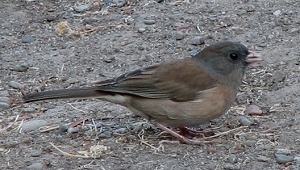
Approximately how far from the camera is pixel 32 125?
21.7ft

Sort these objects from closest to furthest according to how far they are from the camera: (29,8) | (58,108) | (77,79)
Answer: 1. (58,108)
2. (77,79)
3. (29,8)

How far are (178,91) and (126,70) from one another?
148 centimetres

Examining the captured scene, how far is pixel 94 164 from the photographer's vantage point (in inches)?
233

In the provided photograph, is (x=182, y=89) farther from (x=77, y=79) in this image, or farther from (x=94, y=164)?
(x=77, y=79)

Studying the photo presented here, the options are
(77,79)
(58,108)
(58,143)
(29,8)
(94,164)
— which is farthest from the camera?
(29,8)

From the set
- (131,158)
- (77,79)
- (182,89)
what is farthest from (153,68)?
(77,79)

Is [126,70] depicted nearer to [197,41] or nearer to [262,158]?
[197,41]

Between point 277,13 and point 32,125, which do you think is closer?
point 32,125

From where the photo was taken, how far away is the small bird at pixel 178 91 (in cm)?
620

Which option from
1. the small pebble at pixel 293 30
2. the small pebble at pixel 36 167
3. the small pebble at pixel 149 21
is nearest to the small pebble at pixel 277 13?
the small pebble at pixel 293 30

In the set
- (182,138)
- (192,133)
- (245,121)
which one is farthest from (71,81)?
(245,121)

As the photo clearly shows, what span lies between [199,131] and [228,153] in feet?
1.73

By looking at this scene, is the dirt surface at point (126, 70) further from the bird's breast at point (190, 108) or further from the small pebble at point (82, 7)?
the bird's breast at point (190, 108)

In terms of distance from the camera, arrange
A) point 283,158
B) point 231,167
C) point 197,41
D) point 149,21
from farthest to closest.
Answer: point 149,21
point 197,41
point 283,158
point 231,167
